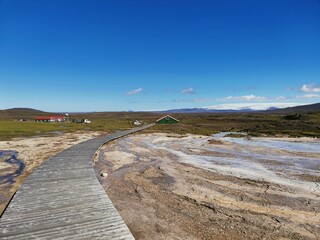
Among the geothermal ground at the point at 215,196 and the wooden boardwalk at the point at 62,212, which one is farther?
the geothermal ground at the point at 215,196

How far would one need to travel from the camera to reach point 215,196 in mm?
14711

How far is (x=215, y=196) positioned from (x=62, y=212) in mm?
7920

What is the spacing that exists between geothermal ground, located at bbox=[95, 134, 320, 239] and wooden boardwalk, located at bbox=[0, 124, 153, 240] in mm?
1481

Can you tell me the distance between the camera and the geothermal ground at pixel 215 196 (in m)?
10.8

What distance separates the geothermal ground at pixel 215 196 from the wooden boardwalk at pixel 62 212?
1.48 metres

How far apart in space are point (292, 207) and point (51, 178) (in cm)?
1242

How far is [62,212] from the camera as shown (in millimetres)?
10258

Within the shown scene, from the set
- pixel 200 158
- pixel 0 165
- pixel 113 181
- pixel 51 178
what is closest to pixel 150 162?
pixel 200 158

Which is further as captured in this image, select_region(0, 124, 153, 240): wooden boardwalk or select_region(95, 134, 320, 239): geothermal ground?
select_region(95, 134, 320, 239): geothermal ground

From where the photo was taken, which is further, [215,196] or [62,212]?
[215,196]

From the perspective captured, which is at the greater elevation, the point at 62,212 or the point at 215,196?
the point at 62,212

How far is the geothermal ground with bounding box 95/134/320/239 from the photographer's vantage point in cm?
1077

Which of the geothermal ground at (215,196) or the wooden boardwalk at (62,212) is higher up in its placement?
the wooden boardwalk at (62,212)

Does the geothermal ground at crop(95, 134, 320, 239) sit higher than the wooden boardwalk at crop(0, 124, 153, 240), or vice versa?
the wooden boardwalk at crop(0, 124, 153, 240)
